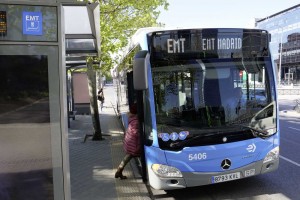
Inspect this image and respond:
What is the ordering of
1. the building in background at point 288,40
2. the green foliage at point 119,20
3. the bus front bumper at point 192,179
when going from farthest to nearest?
the building in background at point 288,40
the green foliage at point 119,20
the bus front bumper at point 192,179

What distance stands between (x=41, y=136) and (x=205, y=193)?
11.8 feet

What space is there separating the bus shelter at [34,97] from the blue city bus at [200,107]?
190 centimetres

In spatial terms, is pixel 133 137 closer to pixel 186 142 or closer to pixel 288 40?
pixel 186 142

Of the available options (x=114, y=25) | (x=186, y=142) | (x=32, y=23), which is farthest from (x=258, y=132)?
(x=114, y=25)

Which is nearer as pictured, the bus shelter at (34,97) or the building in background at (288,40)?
the bus shelter at (34,97)

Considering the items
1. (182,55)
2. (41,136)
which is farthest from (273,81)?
(41,136)

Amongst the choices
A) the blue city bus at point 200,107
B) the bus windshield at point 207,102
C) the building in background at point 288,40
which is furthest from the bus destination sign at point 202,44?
the building in background at point 288,40

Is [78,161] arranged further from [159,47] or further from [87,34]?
[159,47]

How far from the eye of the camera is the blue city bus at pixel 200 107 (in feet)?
18.6

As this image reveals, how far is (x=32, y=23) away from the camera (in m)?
3.80

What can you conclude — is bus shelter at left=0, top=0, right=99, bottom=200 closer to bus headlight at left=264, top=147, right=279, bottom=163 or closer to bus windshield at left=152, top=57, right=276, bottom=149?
bus windshield at left=152, top=57, right=276, bottom=149

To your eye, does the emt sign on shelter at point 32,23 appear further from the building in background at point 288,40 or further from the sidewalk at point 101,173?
the building in background at point 288,40

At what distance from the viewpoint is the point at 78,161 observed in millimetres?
8523

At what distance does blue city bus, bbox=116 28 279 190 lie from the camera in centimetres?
566
